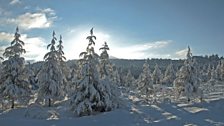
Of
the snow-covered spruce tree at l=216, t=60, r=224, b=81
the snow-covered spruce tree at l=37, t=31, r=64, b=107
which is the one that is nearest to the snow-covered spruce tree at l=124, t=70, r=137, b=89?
the snow-covered spruce tree at l=216, t=60, r=224, b=81

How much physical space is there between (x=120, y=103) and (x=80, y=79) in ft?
17.2

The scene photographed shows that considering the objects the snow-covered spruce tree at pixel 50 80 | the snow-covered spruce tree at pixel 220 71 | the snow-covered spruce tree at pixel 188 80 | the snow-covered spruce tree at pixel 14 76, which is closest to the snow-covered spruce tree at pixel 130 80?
the snow-covered spruce tree at pixel 220 71

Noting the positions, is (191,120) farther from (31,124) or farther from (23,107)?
(23,107)

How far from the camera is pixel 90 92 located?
103 feet

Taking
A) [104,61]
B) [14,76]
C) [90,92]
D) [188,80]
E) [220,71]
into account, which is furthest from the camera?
[220,71]

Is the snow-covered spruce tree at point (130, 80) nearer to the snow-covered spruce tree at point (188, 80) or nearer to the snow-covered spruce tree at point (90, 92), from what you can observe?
the snow-covered spruce tree at point (188, 80)

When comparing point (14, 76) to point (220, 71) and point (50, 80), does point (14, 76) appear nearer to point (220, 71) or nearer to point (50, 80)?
point (50, 80)

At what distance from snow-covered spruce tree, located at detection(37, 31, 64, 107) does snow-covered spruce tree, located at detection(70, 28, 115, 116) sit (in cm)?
1179

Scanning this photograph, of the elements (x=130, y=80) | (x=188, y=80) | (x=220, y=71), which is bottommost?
(x=130, y=80)

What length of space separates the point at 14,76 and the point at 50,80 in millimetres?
5122

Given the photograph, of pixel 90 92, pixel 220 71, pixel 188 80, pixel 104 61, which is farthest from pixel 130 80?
pixel 90 92

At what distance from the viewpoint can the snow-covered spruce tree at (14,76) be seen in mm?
39906

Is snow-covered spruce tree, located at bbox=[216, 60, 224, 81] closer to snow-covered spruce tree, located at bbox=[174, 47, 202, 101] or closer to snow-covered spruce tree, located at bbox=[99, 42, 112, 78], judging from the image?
snow-covered spruce tree, located at bbox=[174, 47, 202, 101]

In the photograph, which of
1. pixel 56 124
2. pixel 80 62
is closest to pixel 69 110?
pixel 80 62
